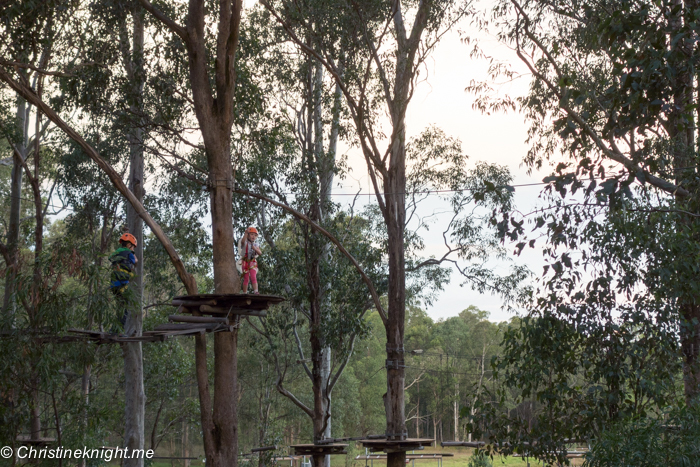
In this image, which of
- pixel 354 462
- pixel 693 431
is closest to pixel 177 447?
pixel 354 462

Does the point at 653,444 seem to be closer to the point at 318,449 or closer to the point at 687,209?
the point at 687,209

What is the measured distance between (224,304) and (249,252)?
26.8 inches

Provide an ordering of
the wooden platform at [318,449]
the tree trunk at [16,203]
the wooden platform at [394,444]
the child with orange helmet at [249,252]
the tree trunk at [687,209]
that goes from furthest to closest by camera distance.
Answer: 1. the tree trunk at [16,203]
2. the wooden platform at [318,449]
3. the wooden platform at [394,444]
4. the child with orange helmet at [249,252]
5. the tree trunk at [687,209]

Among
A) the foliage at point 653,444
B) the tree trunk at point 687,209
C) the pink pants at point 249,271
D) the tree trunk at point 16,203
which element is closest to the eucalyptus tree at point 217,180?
the pink pants at point 249,271

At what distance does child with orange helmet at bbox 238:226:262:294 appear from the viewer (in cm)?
721

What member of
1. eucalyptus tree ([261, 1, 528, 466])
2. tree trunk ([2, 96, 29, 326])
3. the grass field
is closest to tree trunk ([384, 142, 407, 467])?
eucalyptus tree ([261, 1, 528, 466])

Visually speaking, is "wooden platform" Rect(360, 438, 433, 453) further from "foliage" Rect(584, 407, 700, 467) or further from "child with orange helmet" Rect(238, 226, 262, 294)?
"foliage" Rect(584, 407, 700, 467)

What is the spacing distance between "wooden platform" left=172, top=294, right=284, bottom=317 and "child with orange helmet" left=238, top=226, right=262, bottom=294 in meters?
0.26

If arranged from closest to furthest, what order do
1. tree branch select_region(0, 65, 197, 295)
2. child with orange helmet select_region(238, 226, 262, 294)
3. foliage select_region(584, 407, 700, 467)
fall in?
foliage select_region(584, 407, 700, 467) → child with orange helmet select_region(238, 226, 262, 294) → tree branch select_region(0, 65, 197, 295)

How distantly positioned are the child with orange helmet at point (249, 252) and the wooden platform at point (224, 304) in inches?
10.1

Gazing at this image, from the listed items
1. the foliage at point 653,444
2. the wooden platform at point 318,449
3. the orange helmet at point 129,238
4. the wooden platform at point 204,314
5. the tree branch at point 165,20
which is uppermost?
the tree branch at point 165,20

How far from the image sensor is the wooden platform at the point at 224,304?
6.78m

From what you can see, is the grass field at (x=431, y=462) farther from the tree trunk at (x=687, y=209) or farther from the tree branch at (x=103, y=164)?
the tree branch at (x=103, y=164)

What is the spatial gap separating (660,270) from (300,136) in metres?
8.85
